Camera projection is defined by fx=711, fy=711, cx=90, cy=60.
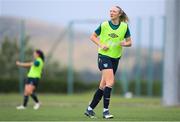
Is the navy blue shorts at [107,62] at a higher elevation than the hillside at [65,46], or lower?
higher

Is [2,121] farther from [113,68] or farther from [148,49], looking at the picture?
[148,49]

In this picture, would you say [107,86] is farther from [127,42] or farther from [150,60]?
[150,60]

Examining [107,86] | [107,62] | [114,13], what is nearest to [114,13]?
[114,13]

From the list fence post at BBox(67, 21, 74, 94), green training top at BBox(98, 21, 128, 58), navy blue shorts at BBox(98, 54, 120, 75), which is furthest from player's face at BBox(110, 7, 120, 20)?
fence post at BBox(67, 21, 74, 94)

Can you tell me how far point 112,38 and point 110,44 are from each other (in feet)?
0.40

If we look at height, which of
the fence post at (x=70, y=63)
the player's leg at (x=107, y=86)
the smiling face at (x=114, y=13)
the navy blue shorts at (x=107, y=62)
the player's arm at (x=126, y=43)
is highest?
the smiling face at (x=114, y=13)

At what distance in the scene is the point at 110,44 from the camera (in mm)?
13484

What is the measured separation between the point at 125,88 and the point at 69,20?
14.3 feet

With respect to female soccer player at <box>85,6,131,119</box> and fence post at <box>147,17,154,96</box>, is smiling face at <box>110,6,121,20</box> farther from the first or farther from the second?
fence post at <box>147,17,154,96</box>

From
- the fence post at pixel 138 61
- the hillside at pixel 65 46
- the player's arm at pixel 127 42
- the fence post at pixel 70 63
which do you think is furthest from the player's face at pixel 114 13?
the fence post at pixel 70 63

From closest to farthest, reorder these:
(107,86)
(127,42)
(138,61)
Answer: (107,86) < (127,42) < (138,61)

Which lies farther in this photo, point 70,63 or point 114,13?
point 70,63

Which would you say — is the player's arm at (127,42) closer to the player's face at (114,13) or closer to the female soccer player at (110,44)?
the female soccer player at (110,44)

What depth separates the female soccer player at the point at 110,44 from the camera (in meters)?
13.4
